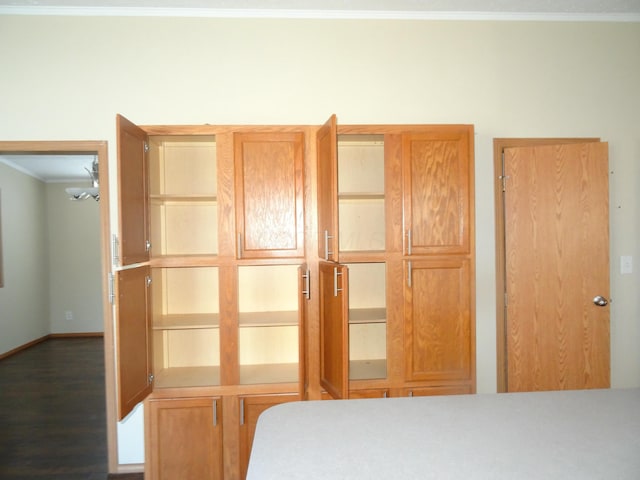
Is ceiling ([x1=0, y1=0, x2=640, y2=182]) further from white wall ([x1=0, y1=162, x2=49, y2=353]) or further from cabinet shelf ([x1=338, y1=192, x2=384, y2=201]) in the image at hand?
white wall ([x1=0, y1=162, x2=49, y2=353])

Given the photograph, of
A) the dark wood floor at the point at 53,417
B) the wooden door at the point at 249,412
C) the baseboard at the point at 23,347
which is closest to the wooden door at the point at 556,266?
the wooden door at the point at 249,412

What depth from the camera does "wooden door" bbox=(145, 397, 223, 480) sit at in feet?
7.16

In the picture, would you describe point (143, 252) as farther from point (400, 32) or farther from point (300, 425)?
point (400, 32)

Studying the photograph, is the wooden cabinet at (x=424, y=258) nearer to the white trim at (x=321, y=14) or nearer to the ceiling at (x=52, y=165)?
the white trim at (x=321, y=14)

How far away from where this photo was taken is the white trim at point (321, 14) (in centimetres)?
247

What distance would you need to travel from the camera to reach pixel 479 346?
8.74 ft

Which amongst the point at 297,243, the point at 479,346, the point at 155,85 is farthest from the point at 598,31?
the point at 155,85

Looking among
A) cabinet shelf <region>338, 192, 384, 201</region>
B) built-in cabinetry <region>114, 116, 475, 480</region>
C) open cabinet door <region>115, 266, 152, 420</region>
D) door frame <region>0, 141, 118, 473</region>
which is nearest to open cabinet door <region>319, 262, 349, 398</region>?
built-in cabinetry <region>114, 116, 475, 480</region>

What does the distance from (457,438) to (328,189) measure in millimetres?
1347

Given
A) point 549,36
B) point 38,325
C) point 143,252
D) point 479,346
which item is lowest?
point 38,325

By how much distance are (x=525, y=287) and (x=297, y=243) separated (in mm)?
1456

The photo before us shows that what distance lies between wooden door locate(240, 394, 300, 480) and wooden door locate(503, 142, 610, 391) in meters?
1.47

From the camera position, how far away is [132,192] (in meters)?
2.03

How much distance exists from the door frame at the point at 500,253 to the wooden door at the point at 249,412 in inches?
53.6
